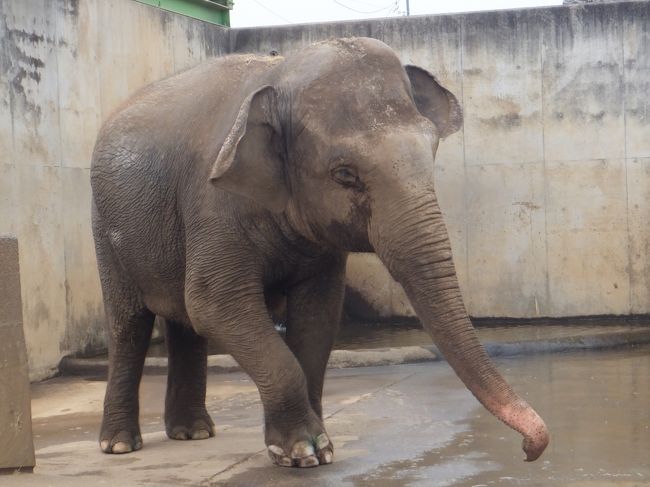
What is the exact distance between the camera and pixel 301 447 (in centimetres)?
563

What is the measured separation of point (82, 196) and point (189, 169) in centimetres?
492

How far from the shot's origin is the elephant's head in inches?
196

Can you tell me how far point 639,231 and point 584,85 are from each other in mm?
1496

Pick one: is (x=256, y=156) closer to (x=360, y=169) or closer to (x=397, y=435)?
(x=360, y=169)

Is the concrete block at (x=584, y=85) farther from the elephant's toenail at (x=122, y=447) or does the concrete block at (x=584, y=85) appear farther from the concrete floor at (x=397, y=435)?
the elephant's toenail at (x=122, y=447)

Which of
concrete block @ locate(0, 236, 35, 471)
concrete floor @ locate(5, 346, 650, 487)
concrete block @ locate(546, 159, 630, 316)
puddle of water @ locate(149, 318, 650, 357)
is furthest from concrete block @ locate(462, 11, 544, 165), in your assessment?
concrete block @ locate(0, 236, 35, 471)

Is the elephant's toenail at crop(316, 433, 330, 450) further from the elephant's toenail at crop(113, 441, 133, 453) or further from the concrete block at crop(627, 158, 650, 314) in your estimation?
the concrete block at crop(627, 158, 650, 314)

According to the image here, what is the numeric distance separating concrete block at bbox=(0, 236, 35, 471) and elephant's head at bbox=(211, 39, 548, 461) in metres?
0.96

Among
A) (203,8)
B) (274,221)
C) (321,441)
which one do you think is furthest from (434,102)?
(203,8)

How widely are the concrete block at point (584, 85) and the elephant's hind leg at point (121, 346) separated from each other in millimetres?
6604

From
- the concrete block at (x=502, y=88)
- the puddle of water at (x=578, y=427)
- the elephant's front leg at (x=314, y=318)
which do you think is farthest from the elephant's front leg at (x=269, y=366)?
Result: the concrete block at (x=502, y=88)

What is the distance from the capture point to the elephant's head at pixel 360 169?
498cm

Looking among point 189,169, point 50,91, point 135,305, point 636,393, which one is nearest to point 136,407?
point 135,305

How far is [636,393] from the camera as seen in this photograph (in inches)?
312
